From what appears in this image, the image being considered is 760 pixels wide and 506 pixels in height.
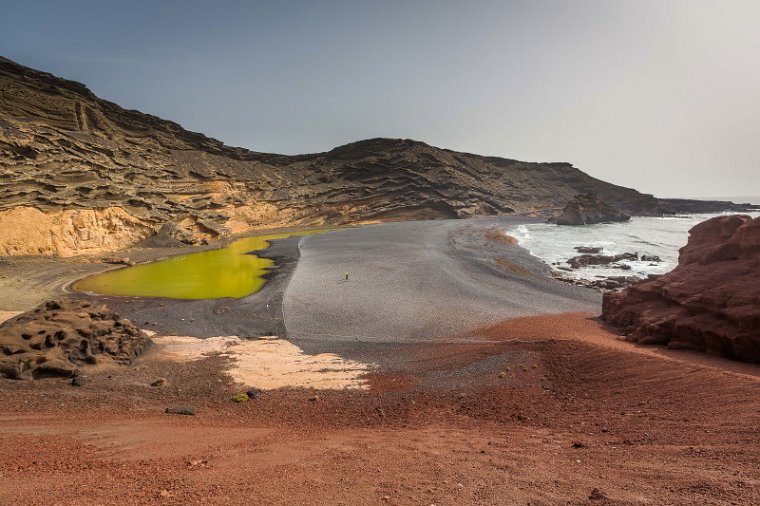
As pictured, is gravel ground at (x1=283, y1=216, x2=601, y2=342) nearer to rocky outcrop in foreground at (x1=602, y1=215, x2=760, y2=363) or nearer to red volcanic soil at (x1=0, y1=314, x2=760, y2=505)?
red volcanic soil at (x1=0, y1=314, x2=760, y2=505)

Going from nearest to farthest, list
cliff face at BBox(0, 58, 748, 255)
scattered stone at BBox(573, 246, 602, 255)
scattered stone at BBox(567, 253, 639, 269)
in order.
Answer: scattered stone at BBox(567, 253, 639, 269) → cliff face at BBox(0, 58, 748, 255) → scattered stone at BBox(573, 246, 602, 255)

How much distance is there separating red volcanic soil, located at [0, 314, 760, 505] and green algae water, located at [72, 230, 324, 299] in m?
10.5

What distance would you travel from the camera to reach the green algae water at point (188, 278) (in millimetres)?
19984

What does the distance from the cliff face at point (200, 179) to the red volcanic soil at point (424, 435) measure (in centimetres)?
2651

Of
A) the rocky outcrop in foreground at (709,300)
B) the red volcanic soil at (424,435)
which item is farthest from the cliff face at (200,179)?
the rocky outcrop in foreground at (709,300)

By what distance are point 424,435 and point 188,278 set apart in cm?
2097

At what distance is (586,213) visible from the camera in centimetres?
5684

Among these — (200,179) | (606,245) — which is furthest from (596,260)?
(200,179)

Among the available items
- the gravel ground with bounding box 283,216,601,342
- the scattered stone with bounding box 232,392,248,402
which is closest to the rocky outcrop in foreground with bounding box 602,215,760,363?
the gravel ground with bounding box 283,216,601,342

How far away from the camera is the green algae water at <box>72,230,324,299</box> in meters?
20.0

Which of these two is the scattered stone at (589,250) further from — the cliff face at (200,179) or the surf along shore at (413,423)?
the cliff face at (200,179)

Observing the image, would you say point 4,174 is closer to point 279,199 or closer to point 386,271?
point 386,271

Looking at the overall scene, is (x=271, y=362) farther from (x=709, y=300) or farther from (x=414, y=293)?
(x=709, y=300)

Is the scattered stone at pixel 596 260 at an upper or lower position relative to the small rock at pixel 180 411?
upper
